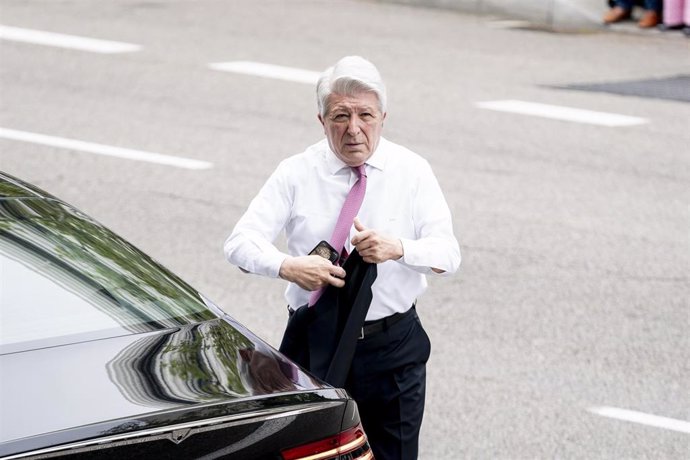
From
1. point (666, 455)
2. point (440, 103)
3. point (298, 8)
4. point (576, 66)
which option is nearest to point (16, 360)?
point (666, 455)

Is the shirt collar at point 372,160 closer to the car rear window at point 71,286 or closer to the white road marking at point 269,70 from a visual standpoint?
the car rear window at point 71,286

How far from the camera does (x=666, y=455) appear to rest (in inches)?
227

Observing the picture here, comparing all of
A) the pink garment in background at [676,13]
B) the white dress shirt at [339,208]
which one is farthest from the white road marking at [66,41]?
the white dress shirt at [339,208]

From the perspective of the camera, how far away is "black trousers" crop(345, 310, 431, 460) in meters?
4.25

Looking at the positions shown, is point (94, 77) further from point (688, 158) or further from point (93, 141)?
point (688, 158)

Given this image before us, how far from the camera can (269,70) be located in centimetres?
1375

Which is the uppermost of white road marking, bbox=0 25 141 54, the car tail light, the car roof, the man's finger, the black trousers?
the car roof

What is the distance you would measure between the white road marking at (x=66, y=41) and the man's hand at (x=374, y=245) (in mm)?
10899

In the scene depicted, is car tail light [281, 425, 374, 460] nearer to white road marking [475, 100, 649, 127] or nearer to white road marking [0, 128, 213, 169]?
white road marking [0, 128, 213, 169]

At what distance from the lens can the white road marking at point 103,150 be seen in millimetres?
10359

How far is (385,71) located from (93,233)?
10.3 m

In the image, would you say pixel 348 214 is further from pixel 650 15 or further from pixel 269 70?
pixel 650 15

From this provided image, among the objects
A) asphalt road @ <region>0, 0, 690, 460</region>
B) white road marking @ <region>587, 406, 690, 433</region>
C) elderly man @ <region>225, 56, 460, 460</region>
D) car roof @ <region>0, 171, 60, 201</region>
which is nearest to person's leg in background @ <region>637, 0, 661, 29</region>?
asphalt road @ <region>0, 0, 690, 460</region>

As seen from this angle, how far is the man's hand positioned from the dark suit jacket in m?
0.07
